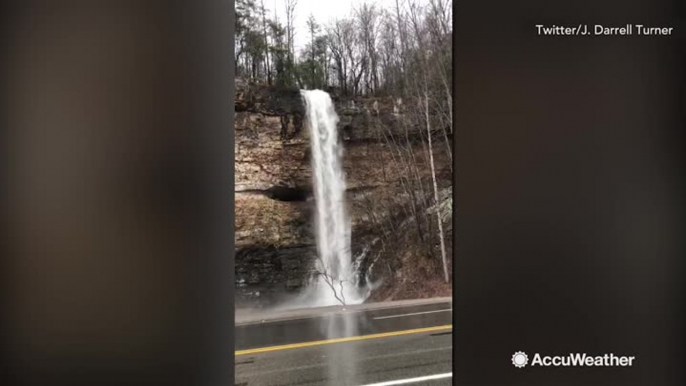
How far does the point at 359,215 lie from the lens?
9.06 meters

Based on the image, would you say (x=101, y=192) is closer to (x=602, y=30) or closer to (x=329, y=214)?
(x=602, y=30)

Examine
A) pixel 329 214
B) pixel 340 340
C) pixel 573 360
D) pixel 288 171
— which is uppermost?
pixel 288 171

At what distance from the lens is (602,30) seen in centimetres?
104

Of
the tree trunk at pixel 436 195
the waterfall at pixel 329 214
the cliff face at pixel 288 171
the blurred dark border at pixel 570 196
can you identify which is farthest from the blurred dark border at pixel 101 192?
the tree trunk at pixel 436 195

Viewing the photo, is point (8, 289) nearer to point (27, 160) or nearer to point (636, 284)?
point (27, 160)

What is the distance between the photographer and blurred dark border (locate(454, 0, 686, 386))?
1037mm

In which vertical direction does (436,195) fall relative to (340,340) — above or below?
above

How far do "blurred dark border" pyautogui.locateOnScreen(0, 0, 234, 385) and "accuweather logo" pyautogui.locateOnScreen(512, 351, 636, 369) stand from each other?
2.30 feet

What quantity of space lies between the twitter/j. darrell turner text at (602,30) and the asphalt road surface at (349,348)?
3.04 m

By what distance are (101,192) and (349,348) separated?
4.04 m

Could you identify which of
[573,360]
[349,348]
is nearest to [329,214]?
[349,348]

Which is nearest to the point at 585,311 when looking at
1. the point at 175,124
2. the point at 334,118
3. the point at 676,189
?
the point at 676,189

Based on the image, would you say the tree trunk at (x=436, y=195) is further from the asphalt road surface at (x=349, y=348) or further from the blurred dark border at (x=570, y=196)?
the blurred dark border at (x=570, y=196)

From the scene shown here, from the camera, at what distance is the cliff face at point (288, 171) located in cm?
882
